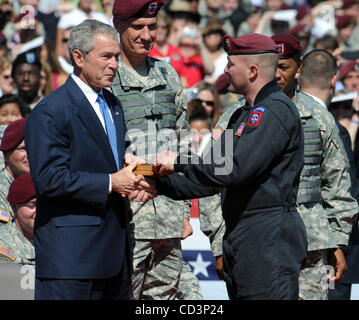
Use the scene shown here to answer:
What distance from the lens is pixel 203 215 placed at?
6074mm

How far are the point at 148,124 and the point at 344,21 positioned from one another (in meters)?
8.43

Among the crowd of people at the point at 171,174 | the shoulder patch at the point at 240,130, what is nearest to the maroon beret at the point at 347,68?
the crowd of people at the point at 171,174

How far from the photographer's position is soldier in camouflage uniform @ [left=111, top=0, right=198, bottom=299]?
19.0ft

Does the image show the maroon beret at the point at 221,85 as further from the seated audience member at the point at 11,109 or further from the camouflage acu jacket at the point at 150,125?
the camouflage acu jacket at the point at 150,125

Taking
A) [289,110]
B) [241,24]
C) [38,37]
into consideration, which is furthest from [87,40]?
[241,24]

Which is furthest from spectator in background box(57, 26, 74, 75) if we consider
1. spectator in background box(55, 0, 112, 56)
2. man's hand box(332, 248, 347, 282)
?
man's hand box(332, 248, 347, 282)

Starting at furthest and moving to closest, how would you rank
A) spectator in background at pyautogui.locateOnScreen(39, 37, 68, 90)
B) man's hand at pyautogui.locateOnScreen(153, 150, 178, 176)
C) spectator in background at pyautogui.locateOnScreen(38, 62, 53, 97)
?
spectator in background at pyautogui.locateOnScreen(39, 37, 68, 90)
spectator in background at pyautogui.locateOnScreen(38, 62, 53, 97)
man's hand at pyautogui.locateOnScreen(153, 150, 178, 176)

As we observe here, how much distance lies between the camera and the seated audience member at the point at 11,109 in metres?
8.48

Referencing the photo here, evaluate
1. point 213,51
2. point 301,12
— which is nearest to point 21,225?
point 213,51

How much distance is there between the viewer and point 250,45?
193 inches

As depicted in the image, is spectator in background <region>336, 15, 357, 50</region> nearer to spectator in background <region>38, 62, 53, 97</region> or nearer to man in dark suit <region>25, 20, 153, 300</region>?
spectator in background <region>38, 62, 53, 97</region>

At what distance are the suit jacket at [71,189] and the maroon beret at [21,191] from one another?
1.45 meters

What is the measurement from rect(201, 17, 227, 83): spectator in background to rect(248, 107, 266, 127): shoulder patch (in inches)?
264
